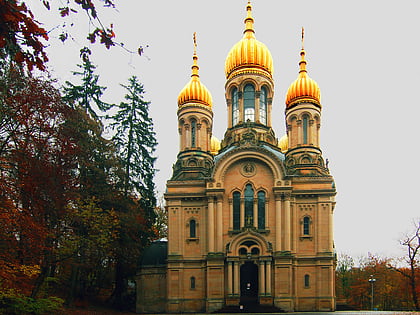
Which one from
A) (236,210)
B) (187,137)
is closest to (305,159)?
(236,210)

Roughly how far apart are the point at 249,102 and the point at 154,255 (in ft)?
49.5

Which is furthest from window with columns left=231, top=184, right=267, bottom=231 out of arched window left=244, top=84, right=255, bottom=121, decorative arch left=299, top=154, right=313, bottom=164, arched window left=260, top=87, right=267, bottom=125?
arched window left=260, top=87, right=267, bottom=125

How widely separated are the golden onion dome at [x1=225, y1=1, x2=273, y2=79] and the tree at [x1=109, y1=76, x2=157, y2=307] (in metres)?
8.29

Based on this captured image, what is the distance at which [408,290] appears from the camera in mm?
47188

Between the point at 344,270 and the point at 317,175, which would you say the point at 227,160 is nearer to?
the point at 317,175

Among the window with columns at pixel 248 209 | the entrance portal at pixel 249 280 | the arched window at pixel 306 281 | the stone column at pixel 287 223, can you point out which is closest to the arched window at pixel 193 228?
the window with columns at pixel 248 209

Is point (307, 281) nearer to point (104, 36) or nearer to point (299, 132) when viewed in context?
point (299, 132)

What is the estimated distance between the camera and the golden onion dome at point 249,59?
4125cm

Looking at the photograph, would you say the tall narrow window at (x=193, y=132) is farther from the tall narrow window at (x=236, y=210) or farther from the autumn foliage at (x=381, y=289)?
the autumn foliage at (x=381, y=289)

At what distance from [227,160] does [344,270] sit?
142ft

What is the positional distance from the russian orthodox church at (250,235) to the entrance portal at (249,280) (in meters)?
0.07

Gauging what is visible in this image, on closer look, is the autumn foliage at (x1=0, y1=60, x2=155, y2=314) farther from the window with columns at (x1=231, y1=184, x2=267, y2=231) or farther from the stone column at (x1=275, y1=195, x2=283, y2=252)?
the stone column at (x1=275, y1=195, x2=283, y2=252)

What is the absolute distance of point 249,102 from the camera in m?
40.9

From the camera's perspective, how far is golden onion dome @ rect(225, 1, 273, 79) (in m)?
41.2
